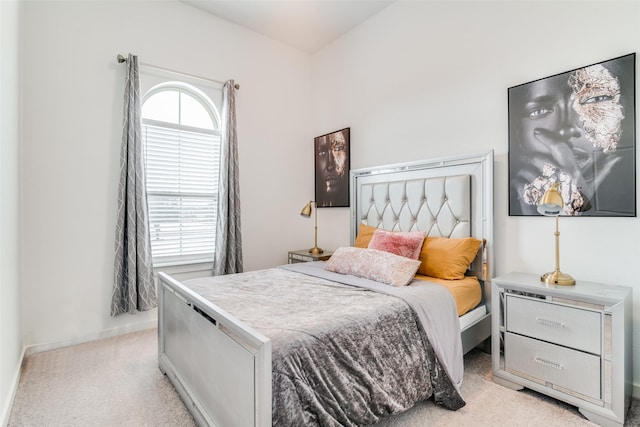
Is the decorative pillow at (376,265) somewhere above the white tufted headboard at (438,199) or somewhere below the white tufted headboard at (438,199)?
below

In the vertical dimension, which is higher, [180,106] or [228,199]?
[180,106]

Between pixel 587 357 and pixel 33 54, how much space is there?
4.43 meters

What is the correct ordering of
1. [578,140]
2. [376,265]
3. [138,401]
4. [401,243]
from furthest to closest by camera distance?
[401,243] → [376,265] → [578,140] → [138,401]

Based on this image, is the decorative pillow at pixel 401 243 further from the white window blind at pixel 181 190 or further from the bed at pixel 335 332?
the white window blind at pixel 181 190

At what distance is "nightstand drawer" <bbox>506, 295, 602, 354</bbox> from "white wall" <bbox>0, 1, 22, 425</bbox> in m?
2.95

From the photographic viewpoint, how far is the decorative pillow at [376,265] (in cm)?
226

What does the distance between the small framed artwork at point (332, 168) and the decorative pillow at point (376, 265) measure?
128 centimetres

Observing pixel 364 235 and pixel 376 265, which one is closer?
pixel 376 265

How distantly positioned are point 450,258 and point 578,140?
115 cm

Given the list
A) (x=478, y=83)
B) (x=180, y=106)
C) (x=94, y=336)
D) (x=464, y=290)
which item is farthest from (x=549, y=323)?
(x=180, y=106)

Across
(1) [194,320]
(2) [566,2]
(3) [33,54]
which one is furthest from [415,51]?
(3) [33,54]

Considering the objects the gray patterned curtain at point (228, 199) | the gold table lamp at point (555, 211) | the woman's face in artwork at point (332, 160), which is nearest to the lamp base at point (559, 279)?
the gold table lamp at point (555, 211)

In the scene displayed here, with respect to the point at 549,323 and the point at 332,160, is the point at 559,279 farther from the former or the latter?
the point at 332,160

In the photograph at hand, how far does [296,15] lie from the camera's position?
11.6 feet
